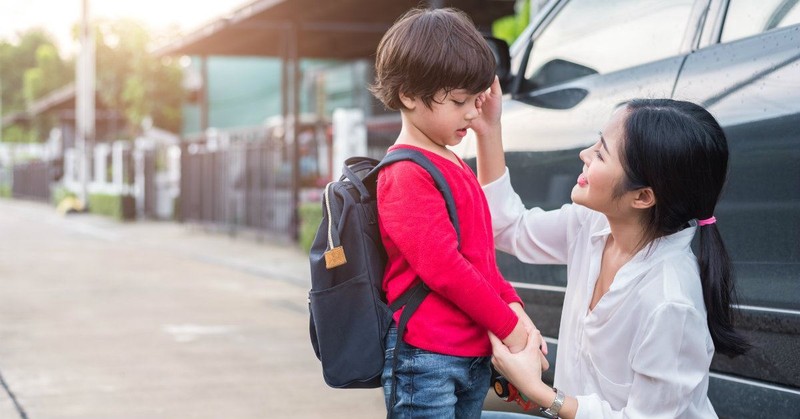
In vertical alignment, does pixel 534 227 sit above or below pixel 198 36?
below

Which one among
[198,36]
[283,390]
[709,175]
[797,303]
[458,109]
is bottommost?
[283,390]

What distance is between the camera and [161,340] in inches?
282

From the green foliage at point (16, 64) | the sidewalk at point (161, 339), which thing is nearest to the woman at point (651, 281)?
the sidewalk at point (161, 339)

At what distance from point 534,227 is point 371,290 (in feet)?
2.23

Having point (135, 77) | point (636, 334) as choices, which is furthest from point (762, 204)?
point (135, 77)

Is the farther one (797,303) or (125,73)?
(125,73)

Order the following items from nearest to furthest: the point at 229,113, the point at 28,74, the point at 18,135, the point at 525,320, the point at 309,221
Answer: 1. the point at 525,320
2. the point at 309,221
3. the point at 229,113
4. the point at 28,74
5. the point at 18,135

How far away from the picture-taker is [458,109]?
225cm

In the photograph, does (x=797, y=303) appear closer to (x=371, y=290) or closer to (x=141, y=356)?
(x=371, y=290)

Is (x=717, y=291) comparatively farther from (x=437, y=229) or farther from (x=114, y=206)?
(x=114, y=206)

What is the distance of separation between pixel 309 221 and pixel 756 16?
11.3 meters

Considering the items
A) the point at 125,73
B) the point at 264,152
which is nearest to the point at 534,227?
the point at 264,152

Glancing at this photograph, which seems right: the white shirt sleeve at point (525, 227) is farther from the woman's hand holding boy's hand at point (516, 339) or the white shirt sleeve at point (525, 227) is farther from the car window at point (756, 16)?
the car window at point (756, 16)

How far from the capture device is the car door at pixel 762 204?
2.51 meters
